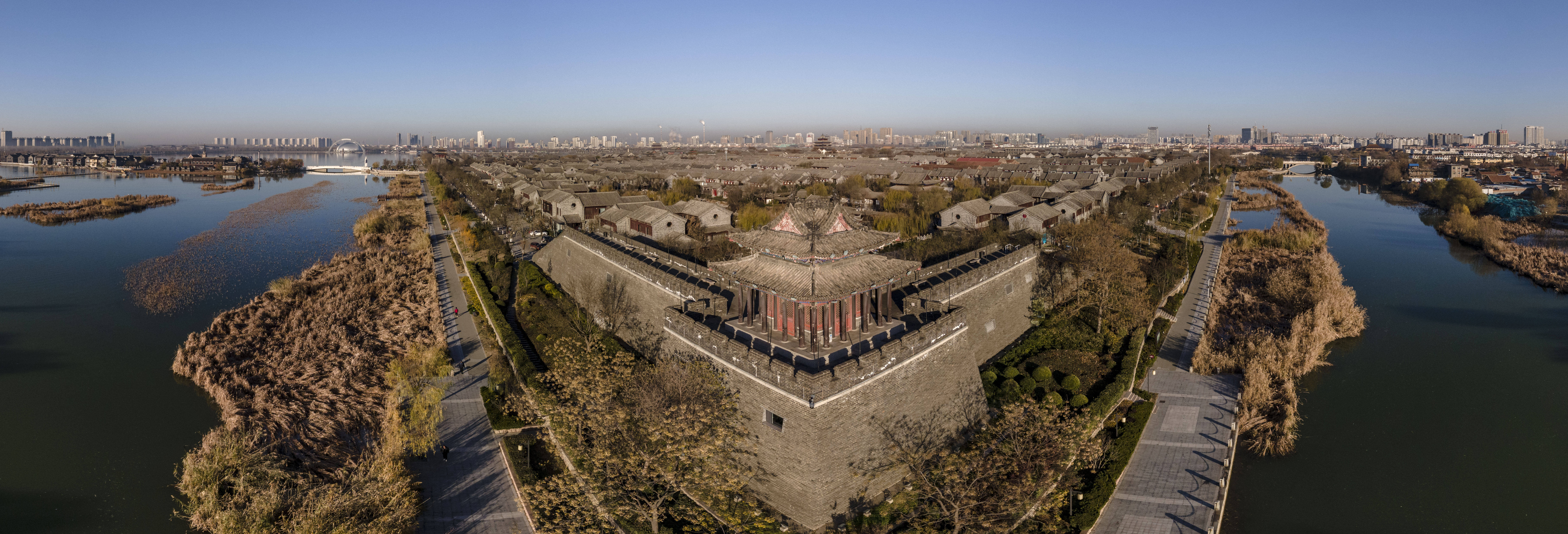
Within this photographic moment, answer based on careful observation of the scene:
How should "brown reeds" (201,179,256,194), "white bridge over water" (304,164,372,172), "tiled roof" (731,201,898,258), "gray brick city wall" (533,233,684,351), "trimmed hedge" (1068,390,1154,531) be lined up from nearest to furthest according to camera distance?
1. "trimmed hedge" (1068,390,1154,531)
2. "tiled roof" (731,201,898,258)
3. "gray brick city wall" (533,233,684,351)
4. "brown reeds" (201,179,256,194)
5. "white bridge over water" (304,164,372,172)

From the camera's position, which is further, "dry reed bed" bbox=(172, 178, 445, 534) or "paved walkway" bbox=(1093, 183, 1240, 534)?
"paved walkway" bbox=(1093, 183, 1240, 534)

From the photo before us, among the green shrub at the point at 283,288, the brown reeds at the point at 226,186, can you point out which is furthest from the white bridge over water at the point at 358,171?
the green shrub at the point at 283,288

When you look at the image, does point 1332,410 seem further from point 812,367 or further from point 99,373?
point 99,373

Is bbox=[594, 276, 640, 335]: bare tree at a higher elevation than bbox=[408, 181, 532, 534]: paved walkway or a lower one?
higher

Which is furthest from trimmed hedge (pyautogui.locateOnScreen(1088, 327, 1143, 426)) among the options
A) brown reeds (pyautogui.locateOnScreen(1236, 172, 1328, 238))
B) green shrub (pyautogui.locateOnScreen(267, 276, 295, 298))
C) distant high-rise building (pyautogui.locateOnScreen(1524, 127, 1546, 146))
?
distant high-rise building (pyautogui.locateOnScreen(1524, 127, 1546, 146))

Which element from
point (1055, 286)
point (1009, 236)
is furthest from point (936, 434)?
point (1009, 236)

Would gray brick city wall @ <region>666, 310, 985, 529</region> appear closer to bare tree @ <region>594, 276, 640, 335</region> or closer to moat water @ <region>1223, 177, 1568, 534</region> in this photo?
moat water @ <region>1223, 177, 1568, 534</region>
